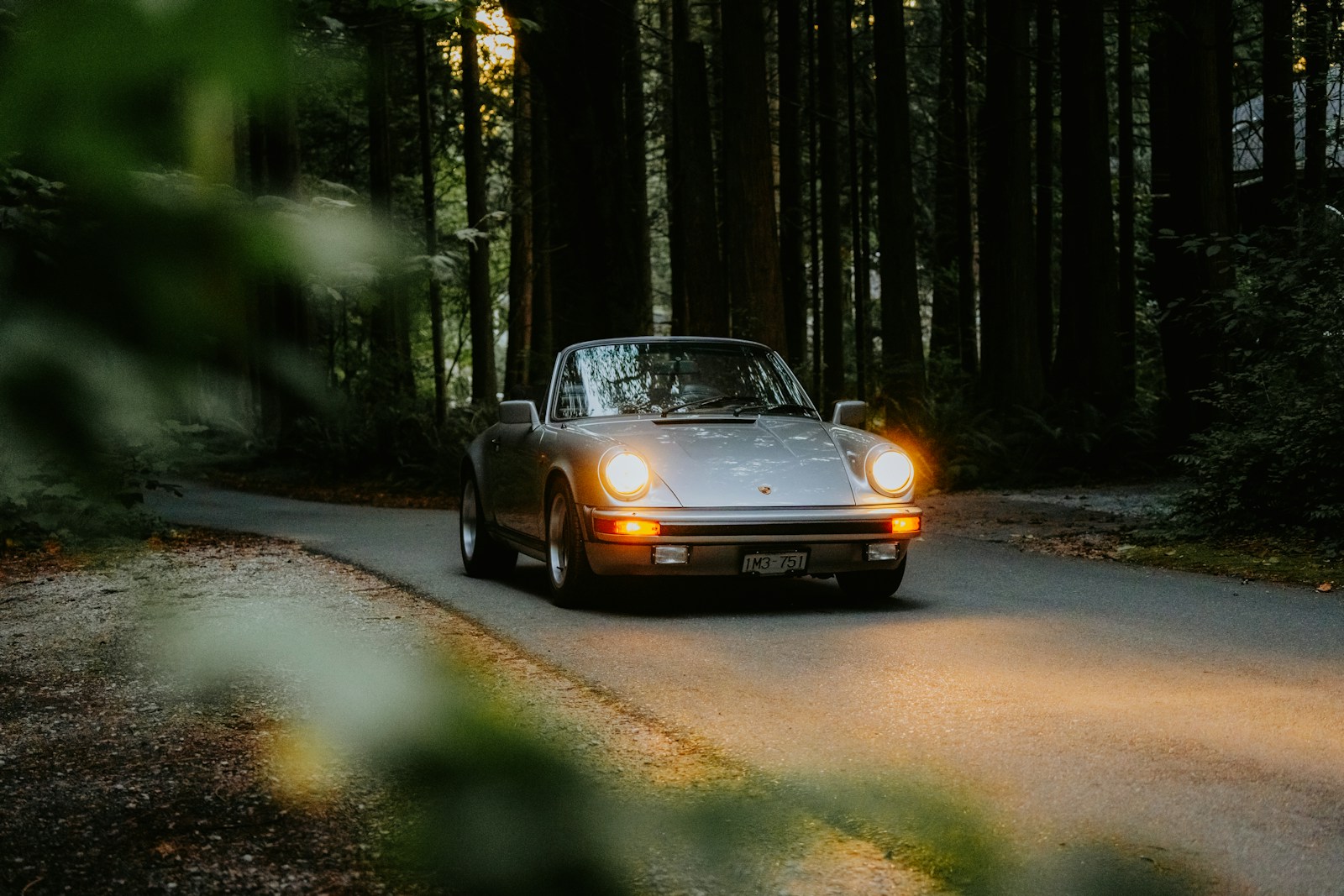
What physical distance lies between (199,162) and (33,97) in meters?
0.10

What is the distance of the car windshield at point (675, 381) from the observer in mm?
9836

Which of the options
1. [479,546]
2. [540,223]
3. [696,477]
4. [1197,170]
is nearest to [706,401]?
[696,477]

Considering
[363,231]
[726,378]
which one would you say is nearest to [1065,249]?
[726,378]

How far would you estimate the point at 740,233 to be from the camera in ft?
64.3

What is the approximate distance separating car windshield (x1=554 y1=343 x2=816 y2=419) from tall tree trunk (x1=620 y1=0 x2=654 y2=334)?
8.97m

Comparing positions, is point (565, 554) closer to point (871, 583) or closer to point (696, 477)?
point (696, 477)

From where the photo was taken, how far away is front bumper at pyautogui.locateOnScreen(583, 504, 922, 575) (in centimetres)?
847

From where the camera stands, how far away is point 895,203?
935 inches

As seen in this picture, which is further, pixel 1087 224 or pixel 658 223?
pixel 658 223

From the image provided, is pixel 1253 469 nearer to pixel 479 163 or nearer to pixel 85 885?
pixel 85 885

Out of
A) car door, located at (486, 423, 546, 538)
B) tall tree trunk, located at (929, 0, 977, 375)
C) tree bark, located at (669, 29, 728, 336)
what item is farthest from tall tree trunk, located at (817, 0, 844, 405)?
car door, located at (486, 423, 546, 538)

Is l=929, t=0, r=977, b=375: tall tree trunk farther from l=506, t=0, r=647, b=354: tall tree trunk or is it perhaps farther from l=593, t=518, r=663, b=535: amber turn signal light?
l=593, t=518, r=663, b=535: amber turn signal light

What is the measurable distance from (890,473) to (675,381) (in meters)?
1.70

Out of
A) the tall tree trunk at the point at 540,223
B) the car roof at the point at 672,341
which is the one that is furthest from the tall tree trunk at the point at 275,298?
the tall tree trunk at the point at 540,223
